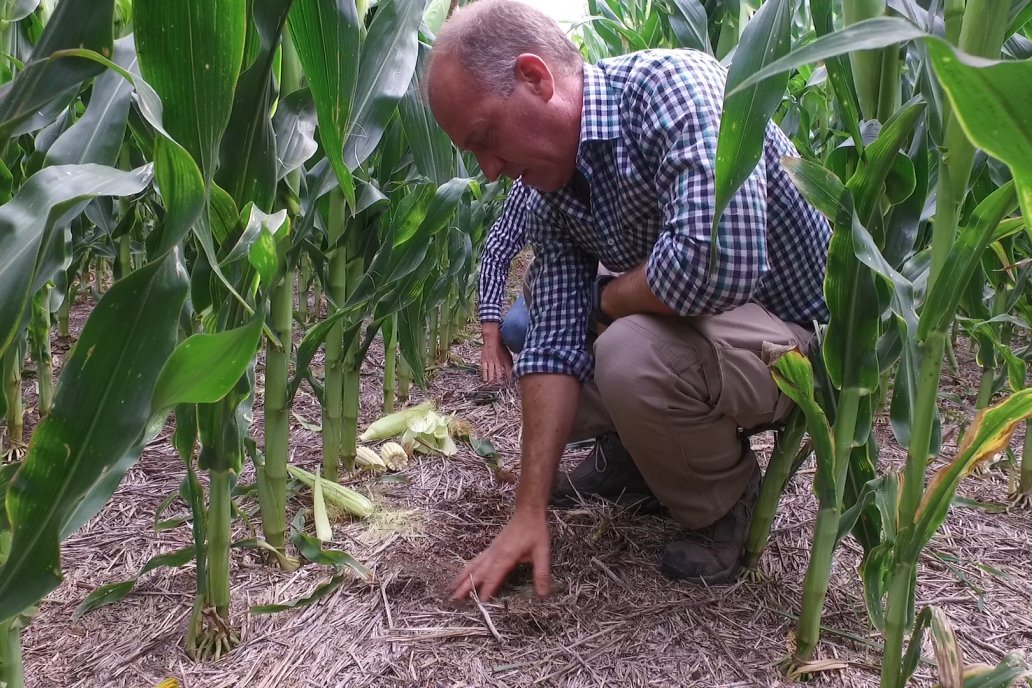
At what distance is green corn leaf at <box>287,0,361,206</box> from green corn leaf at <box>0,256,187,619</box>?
347 millimetres

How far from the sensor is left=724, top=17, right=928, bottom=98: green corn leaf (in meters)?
0.46

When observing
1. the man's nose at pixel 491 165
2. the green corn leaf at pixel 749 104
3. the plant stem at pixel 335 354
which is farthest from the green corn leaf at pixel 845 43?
the plant stem at pixel 335 354

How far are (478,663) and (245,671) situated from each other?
0.33 meters

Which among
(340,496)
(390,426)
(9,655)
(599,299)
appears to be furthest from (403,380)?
(9,655)

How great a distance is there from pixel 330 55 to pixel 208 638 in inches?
32.2

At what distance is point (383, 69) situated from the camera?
1088 mm

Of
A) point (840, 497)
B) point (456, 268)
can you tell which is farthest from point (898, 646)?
point (456, 268)

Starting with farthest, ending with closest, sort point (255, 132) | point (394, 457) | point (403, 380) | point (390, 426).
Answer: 1. point (403, 380)
2. point (390, 426)
3. point (394, 457)
4. point (255, 132)

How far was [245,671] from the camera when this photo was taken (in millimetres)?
1053

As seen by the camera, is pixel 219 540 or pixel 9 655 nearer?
pixel 9 655

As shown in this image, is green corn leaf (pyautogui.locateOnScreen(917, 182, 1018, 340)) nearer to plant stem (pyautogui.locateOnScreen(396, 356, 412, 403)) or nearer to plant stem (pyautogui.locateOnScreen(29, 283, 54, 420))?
plant stem (pyautogui.locateOnScreen(29, 283, 54, 420))

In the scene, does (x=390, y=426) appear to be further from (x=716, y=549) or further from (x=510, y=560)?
(x=716, y=549)

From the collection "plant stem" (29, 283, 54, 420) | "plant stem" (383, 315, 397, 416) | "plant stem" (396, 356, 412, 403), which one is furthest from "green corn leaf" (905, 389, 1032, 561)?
"plant stem" (396, 356, 412, 403)

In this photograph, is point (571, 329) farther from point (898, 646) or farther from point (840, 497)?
point (898, 646)
